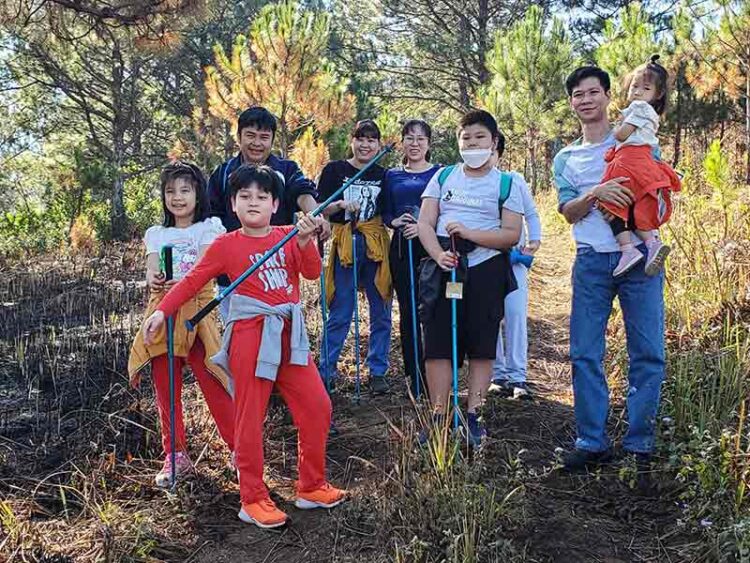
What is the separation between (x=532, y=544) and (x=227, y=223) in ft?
6.90

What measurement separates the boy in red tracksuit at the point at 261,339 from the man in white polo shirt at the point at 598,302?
1.12m

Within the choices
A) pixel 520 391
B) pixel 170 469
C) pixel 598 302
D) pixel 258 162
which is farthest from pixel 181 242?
pixel 520 391

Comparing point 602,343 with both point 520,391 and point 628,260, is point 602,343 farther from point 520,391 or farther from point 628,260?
point 520,391

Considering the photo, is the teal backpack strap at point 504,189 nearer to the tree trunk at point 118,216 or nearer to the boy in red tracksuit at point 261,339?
the boy in red tracksuit at point 261,339

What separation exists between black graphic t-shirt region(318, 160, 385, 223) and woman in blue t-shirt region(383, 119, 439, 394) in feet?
0.22

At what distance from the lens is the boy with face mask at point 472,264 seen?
115 inches

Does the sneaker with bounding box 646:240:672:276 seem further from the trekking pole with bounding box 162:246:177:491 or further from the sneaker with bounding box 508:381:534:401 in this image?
the trekking pole with bounding box 162:246:177:491

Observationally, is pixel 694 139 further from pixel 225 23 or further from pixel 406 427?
pixel 406 427

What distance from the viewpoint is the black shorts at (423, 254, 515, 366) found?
2.92 metres

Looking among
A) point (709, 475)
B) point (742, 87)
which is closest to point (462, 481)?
point (709, 475)

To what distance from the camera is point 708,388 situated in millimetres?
3117

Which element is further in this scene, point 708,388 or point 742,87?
point 742,87

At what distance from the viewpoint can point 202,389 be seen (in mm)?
2926

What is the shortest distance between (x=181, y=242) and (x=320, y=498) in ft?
4.09
